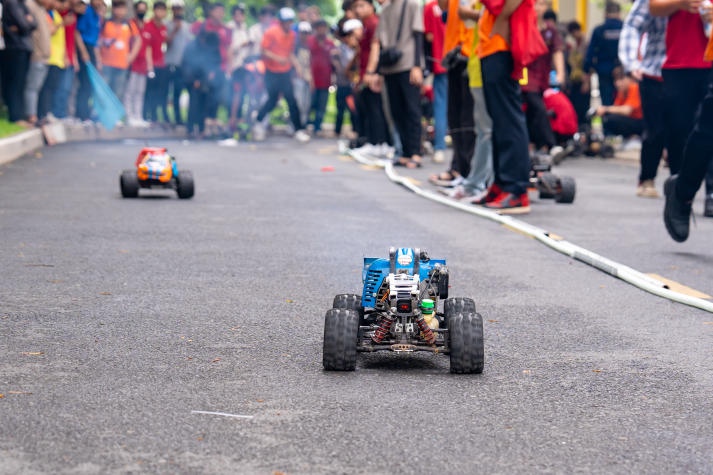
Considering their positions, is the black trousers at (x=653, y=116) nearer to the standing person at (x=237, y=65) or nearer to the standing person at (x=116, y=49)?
the standing person at (x=116, y=49)

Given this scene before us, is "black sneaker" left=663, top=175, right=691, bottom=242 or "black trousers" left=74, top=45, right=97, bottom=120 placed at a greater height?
"black sneaker" left=663, top=175, right=691, bottom=242

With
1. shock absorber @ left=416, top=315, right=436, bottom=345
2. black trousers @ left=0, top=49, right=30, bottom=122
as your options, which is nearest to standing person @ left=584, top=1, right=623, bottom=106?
black trousers @ left=0, top=49, right=30, bottom=122

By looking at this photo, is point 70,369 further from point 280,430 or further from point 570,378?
point 570,378

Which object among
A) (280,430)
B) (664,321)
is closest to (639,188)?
(664,321)

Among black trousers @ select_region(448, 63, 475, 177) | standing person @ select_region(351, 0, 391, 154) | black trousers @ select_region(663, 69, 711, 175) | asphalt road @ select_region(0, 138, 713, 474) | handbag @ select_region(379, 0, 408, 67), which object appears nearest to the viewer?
asphalt road @ select_region(0, 138, 713, 474)

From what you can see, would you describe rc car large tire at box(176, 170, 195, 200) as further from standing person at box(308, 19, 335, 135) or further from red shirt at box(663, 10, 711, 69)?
standing person at box(308, 19, 335, 135)

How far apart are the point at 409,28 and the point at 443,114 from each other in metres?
1.45

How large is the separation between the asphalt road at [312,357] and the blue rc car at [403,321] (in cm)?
9

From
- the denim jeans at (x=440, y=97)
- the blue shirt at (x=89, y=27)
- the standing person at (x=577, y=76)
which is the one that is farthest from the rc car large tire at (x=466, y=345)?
the blue shirt at (x=89, y=27)

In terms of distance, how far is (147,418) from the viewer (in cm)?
397

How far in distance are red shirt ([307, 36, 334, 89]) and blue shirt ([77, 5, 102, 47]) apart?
5.20m

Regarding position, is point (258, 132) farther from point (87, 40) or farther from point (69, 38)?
point (69, 38)

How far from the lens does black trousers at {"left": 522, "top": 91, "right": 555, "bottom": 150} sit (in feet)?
48.2

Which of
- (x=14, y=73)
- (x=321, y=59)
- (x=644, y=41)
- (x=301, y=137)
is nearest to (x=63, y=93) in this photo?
(x=14, y=73)
